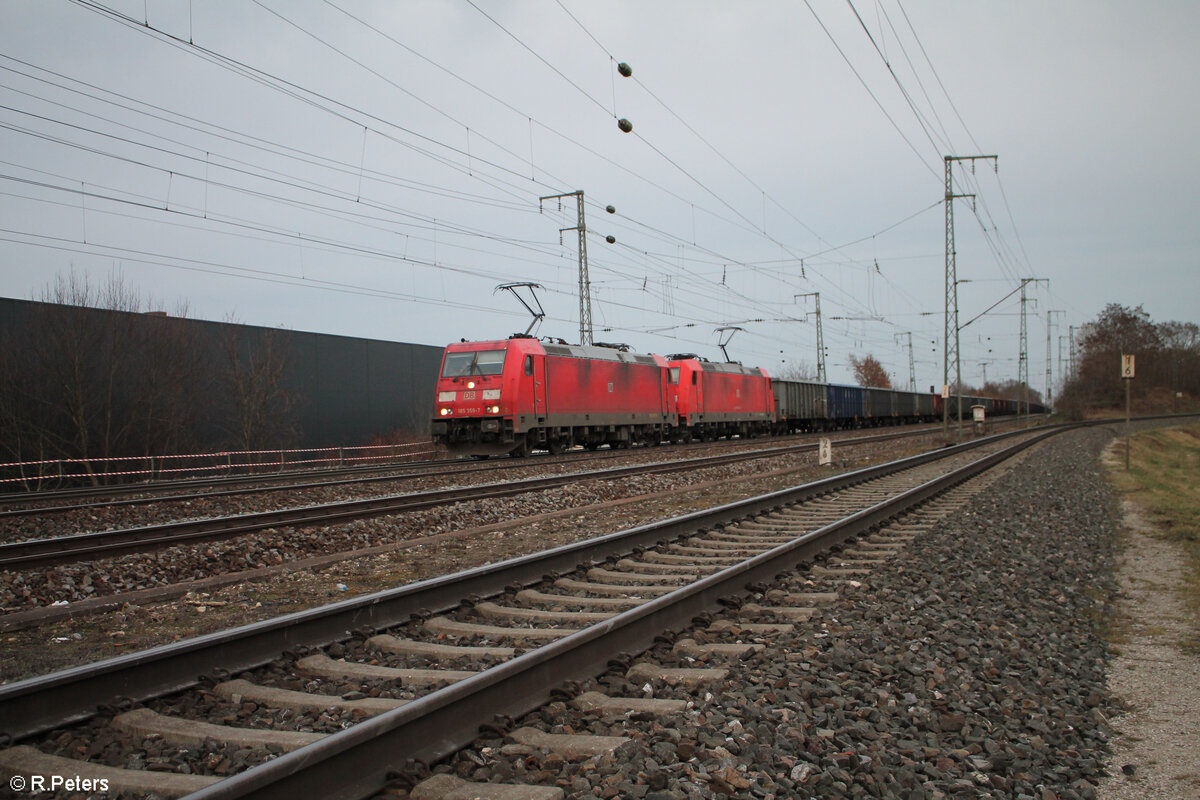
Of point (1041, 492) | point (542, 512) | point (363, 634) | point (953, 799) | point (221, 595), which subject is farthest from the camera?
point (1041, 492)

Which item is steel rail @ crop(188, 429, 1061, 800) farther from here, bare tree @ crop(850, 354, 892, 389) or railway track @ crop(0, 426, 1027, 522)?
bare tree @ crop(850, 354, 892, 389)

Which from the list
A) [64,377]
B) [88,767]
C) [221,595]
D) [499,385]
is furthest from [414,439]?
[88,767]

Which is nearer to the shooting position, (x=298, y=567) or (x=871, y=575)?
(x=871, y=575)

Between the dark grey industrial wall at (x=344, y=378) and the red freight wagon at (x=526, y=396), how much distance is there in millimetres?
13664

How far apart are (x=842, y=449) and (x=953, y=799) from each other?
24932 mm

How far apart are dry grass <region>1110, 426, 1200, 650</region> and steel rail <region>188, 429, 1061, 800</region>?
11.8 feet

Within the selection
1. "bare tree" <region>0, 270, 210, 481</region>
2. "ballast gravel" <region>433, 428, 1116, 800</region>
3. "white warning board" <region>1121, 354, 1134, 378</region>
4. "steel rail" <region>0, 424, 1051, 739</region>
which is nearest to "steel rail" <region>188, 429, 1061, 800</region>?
"ballast gravel" <region>433, 428, 1116, 800</region>

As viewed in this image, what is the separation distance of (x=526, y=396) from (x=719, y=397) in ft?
46.8

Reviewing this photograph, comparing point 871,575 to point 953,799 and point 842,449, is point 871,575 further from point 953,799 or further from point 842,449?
point 842,449

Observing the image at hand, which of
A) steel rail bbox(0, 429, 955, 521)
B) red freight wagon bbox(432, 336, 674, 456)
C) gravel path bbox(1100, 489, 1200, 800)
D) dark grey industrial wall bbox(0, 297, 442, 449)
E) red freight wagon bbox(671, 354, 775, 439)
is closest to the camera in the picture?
gravel path bbox(1100, 489, 1200, 800)

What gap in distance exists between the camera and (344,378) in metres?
38.5

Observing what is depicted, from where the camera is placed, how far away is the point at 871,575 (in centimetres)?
701

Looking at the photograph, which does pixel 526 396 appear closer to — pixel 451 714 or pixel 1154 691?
pixel 1154 691

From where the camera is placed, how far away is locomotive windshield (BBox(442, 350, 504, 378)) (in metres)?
22.1
